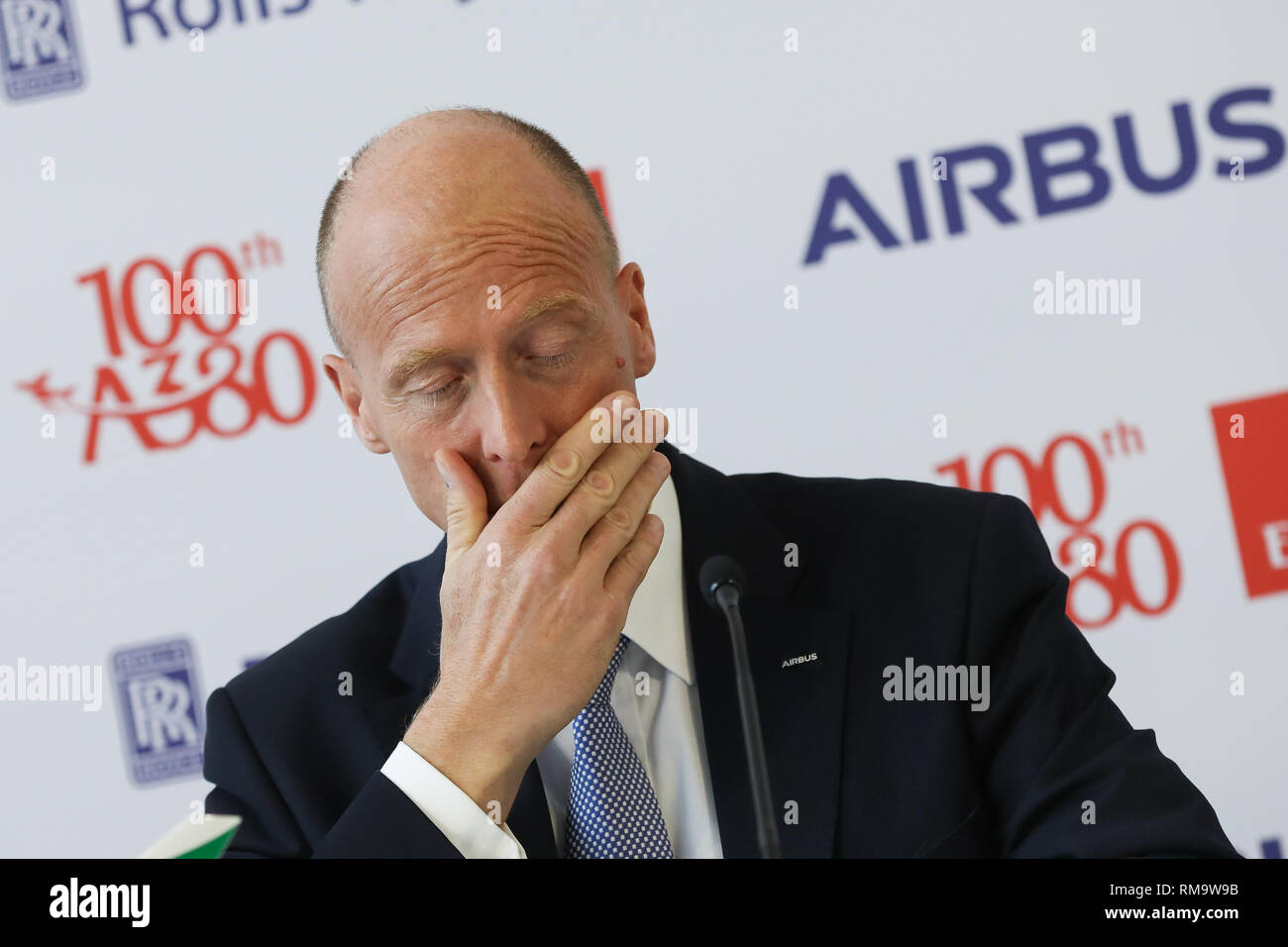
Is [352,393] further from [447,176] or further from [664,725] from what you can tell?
[664,725]

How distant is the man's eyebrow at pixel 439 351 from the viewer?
176 cm

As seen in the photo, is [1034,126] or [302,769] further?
[1034,126]

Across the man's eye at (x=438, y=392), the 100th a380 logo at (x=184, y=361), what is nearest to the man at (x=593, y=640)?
the man's eye at (x=438, y=392)

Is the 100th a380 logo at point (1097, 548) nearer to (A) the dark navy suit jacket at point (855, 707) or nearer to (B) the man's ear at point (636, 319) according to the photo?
(A) the dark navy suit jacket at point (855, 707)

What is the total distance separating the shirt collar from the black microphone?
33 centimetres

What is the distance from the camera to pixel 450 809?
1565 mm

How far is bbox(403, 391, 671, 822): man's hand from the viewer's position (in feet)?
5.26

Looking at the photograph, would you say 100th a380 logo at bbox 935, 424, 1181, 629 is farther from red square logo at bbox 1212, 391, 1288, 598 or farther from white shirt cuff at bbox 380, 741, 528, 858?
white shirt cuff at bbox 380, 741, 528, 858

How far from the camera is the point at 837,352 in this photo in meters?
2.88

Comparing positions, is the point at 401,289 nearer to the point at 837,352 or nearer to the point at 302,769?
the point at 302,769

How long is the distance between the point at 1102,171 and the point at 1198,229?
0.25 m

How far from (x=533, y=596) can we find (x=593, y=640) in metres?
0.10

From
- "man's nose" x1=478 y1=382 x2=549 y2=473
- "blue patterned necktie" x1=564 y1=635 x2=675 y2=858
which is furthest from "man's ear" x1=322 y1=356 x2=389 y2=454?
"blue patterned necktie" x1=564 y1=635 x2=675 y2=858
